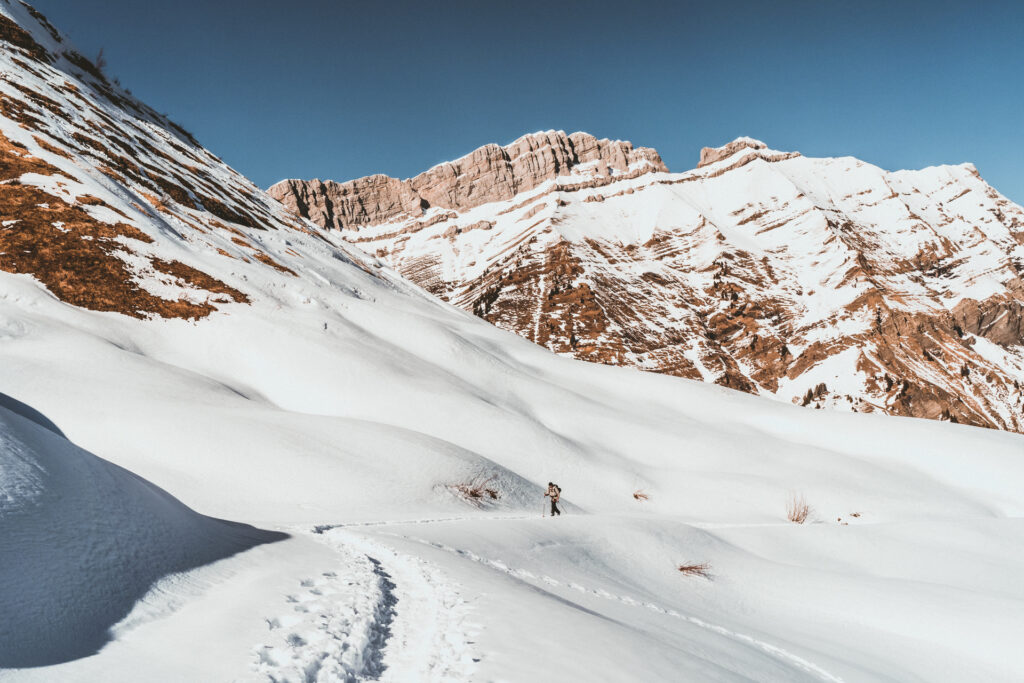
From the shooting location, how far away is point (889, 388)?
96.4 metres

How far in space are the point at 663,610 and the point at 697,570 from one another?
260 centimetres

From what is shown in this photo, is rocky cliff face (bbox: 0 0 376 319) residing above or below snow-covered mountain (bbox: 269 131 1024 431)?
below

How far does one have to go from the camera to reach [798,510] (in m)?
18.1

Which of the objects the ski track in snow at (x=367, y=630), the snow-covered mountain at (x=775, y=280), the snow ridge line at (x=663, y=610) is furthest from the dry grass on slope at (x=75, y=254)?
the snow-covered mountain at (x=775, y=280)

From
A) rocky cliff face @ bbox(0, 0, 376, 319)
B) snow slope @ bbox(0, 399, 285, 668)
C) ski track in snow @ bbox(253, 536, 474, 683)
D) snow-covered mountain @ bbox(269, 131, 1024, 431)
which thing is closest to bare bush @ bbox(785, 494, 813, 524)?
ski track in snow @ bbox(253, 536, 474, 683)

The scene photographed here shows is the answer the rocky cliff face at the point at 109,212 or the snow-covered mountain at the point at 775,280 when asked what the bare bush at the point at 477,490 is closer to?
the rocky cliff face at the point at 109,212

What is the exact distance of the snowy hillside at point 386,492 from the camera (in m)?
4.67

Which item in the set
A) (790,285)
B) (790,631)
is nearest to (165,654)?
(790,631)

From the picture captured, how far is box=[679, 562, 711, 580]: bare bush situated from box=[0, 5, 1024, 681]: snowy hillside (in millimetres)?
60

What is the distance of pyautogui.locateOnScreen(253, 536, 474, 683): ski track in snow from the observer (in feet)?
13.2

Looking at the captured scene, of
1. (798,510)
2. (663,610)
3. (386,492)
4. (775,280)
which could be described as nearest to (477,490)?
(386,492)

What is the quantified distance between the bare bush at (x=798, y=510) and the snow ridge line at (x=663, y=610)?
11.8 m

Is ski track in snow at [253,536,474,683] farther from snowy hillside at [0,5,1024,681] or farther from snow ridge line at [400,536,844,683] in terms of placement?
snow ridge line at [400,536,844,683]

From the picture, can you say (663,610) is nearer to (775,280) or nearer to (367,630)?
(367,630)
